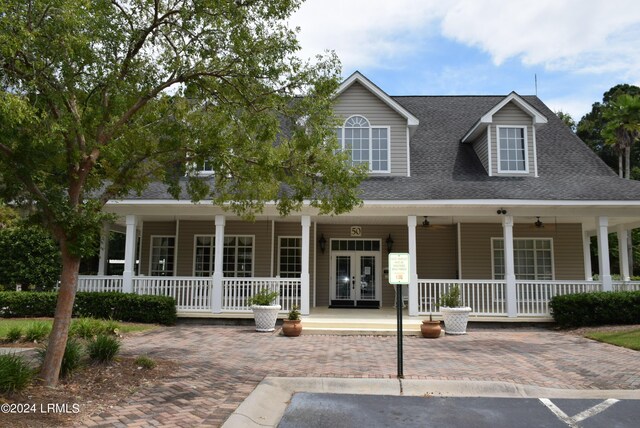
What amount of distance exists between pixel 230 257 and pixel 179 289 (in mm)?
3255

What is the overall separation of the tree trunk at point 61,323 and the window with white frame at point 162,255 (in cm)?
1101

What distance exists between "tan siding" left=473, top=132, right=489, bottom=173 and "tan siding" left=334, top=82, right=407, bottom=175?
8.76 ft

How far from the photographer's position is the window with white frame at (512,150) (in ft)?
51.8

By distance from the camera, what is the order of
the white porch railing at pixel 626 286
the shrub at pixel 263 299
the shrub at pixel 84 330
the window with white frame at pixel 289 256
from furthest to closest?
the window with white frame at pixel 289 256 → the white porch railing at pixel 626 286 → the shrub at pixel 263 299 → the shrub at pixel 84 330

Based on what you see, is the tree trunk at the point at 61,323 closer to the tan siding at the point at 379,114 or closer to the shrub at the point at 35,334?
the shrub at the point at 35,334

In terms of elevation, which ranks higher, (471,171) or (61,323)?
(471,171)

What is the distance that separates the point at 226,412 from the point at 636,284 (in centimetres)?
1297

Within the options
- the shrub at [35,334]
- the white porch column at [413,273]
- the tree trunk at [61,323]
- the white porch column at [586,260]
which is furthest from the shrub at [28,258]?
the white porch column at [586,260]

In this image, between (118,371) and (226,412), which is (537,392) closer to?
(226,412)

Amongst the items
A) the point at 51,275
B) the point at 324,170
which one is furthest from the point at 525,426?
the point at 51,275

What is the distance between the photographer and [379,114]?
16.0 m

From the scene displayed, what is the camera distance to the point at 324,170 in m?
8.32

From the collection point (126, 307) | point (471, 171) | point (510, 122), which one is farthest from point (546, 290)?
point (126, 307)

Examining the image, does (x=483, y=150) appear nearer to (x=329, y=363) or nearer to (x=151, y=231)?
(x=329, y=363)
